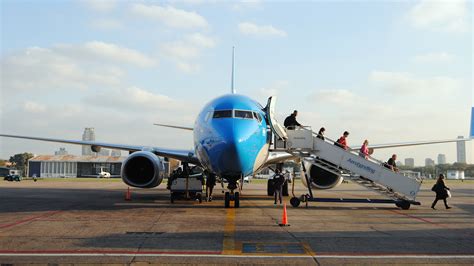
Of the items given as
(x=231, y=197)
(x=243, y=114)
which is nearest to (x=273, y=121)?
(x=243, y=114)

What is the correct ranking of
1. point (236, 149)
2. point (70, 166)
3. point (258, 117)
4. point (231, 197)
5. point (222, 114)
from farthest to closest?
point (70, 166) → point (231, 197) → point (258, 117) → point (222, 114) → point (236, 149)

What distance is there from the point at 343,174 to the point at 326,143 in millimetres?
1316

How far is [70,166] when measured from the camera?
9344 centimetres

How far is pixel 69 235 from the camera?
8.73 meters

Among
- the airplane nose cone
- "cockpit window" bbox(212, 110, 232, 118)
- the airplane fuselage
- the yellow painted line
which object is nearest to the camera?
the yellow painted line

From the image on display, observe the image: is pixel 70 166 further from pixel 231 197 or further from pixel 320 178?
pixel 231 197

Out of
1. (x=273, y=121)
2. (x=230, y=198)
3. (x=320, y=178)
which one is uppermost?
(x=273, y=121)

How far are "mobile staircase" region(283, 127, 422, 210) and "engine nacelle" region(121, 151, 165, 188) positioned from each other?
5111 mm

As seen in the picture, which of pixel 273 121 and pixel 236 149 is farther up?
pixel 273 121

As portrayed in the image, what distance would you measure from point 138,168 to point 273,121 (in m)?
6.06

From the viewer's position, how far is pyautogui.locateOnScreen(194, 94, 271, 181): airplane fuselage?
12908 mm

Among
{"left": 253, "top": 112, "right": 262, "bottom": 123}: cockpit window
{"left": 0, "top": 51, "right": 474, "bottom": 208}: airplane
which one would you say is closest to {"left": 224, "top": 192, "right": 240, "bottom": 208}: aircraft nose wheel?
{"left": 0, "top": 51, "right": 474, "bottom": 208}: airplane

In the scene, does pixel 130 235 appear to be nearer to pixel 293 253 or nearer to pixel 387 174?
pixel 293 253

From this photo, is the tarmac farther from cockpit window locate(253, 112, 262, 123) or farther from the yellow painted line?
cockpit window locate(253, 112, 262, 123)
